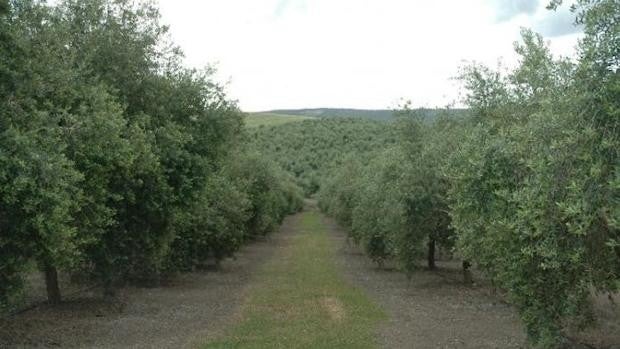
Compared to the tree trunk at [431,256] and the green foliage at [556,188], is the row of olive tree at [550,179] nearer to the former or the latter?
the green foliage at [556,188]

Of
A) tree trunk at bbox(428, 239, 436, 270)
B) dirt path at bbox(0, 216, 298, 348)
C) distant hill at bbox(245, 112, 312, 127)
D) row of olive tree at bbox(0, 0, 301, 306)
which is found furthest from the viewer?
distant hill at bbox(245, 112, 312, 127)

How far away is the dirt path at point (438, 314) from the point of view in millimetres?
16469

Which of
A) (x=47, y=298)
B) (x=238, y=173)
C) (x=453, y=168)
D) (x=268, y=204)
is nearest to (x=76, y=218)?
(x=47, y=298)

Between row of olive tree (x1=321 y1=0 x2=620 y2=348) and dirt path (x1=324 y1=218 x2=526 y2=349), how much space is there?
2.02 m

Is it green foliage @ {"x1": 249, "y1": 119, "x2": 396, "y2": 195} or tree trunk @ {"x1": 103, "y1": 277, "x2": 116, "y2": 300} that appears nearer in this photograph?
tree trunk @ {"x1": 103, "y1": 277, "x2": 116, "y2": 300}

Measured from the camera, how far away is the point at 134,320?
19.4 m

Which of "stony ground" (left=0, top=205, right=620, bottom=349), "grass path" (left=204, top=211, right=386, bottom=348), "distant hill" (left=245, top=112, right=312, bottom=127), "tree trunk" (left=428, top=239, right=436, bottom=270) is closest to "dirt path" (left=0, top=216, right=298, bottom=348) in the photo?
"stony ground" (left=0, top=205, right=620, bottom=349)

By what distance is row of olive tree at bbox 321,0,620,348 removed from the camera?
25.4 ft

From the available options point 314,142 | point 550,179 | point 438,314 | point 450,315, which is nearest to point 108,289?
point 438,314

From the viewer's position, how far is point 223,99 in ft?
79.3

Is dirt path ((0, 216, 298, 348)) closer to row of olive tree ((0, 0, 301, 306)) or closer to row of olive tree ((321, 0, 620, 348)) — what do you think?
row of olive tree ((0, 0, 301, 306))

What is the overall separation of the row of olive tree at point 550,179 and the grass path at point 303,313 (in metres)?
3.84

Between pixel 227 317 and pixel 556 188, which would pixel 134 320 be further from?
pixel 556 188

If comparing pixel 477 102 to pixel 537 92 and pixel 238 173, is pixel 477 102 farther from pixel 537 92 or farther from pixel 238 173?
pixel 238 173
